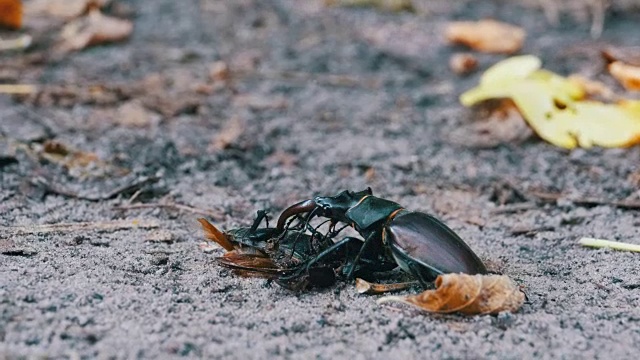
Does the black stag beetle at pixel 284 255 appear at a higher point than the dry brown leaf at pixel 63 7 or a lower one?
lower

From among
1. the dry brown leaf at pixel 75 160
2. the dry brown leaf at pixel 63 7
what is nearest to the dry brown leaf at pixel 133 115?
the dry brown leaf at pixel 75 160

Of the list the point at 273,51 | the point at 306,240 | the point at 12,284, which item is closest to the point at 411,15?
the point at 273,51

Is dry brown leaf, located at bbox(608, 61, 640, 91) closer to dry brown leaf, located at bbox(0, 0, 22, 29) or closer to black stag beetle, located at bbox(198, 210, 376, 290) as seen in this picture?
black stag beetle, located at bbox(198, 210, 376, 290)

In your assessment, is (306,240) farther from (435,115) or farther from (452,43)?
(452,43)

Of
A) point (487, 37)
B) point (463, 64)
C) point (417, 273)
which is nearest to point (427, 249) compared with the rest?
point (417, 273)

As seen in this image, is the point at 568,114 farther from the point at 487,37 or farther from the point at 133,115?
the point at 133,115

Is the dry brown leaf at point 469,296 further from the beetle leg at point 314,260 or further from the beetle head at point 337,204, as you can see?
the beetle head at point 337,204

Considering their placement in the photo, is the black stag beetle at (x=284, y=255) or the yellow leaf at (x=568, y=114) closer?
the black stag beetle at (x=284, y=255)
